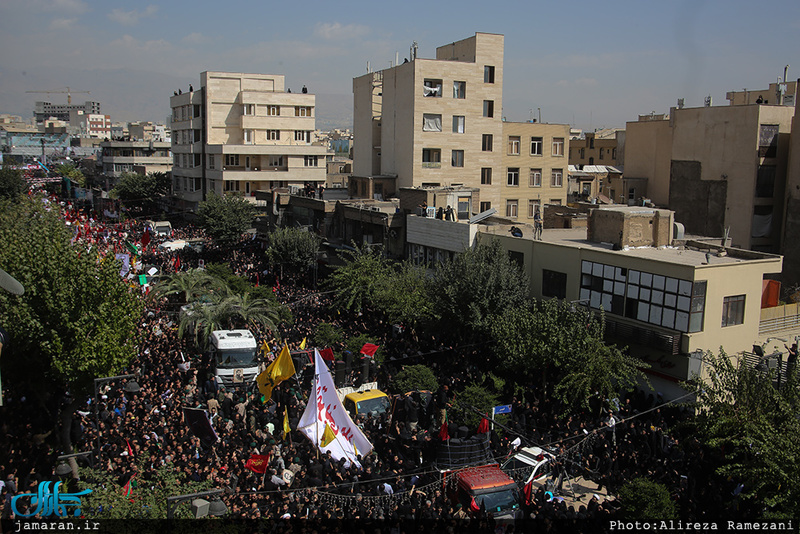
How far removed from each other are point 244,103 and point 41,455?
143 ft

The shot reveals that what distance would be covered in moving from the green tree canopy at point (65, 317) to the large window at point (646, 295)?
12941 millimetres

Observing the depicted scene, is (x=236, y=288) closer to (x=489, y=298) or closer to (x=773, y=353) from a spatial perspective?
(x=489, y=298)

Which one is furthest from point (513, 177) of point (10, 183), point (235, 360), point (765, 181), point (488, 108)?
point (10, 183)

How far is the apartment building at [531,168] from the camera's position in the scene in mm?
39469

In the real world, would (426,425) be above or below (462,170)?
below

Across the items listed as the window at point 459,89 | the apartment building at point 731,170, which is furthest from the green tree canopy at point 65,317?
the apartment building at point 731,170

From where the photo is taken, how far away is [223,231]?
138ft

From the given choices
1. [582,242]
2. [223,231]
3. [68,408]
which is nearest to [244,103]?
[223,231]

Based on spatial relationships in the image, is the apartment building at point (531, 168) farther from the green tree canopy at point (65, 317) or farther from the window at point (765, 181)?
the green tree canopy at point (65, 317)

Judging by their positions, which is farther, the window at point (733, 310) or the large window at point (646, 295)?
the window at point (733, 310)

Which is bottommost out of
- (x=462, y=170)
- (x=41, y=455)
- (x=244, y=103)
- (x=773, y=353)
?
(x=41, y=455)

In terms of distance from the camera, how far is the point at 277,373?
17.2 m

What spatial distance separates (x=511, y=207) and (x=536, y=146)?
12.2 ft

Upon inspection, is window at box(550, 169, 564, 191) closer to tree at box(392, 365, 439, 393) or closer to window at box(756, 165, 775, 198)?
window at box(756, 165, 775, 198)
